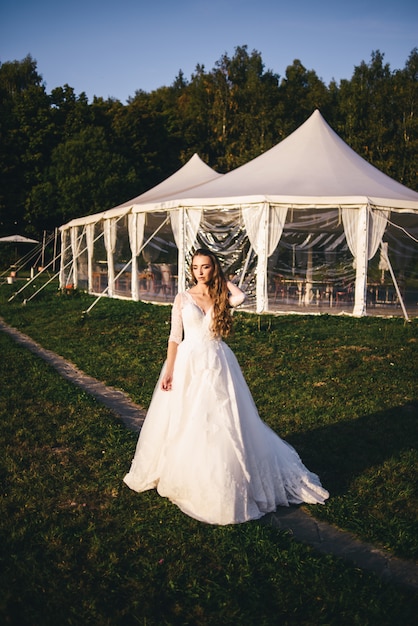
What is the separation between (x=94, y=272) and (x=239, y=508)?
59.7ft

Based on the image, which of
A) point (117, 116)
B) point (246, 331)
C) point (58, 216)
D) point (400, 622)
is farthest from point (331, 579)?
point (117, 116)

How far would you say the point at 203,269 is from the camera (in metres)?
4.06

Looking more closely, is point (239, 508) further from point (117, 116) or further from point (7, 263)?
point (117, 116)

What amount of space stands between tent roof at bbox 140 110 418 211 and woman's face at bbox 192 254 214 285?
10.1m

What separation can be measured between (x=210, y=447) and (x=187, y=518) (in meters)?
0.50

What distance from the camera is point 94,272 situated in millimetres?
21141

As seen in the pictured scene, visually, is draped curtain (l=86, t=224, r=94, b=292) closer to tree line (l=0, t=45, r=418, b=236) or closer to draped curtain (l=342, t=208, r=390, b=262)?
draped curtain (l=342, t=208, r=390, b=262)

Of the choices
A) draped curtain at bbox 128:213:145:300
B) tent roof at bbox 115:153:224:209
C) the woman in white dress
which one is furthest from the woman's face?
tent roof at bbox 115:153:224:209

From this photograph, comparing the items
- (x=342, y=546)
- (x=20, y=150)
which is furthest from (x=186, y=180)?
(x=20, y=150)

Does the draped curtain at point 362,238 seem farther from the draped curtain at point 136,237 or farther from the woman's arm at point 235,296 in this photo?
the woman's arm at point 235,296

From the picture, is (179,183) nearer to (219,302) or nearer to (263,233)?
(263,233)

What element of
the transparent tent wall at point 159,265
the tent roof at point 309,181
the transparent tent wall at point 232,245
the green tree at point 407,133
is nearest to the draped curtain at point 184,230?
the transparent tent wall at point 232,245

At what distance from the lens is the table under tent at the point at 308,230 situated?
13875mm

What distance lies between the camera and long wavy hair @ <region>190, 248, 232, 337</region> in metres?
4.00
